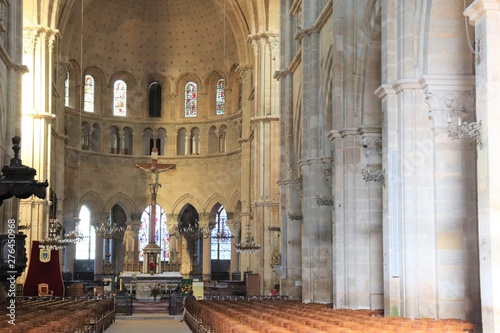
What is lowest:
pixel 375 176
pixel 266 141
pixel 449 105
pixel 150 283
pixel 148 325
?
pixel 148 325

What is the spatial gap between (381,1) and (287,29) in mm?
15954

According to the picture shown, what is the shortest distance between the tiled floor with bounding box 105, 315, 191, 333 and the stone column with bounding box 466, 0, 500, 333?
52.2ft

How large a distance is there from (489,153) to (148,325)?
2028 cm

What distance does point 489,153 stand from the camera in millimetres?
14133

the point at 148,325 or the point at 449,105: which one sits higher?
the point at 449,105

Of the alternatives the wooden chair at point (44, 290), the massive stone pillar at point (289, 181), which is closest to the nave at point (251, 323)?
the massive stone pillar at point (289, 181)

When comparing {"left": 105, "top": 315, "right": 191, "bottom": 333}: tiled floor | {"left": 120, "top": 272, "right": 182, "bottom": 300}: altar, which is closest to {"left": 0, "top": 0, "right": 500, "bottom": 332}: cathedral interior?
{"left": 120, "top": 272, "right": 182, "bottom": 300}: altar

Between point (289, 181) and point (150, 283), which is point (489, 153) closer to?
point (289, 181)

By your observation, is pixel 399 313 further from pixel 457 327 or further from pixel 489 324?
pixel 489 324

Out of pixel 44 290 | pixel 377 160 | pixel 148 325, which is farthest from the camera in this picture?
pixel 44 290

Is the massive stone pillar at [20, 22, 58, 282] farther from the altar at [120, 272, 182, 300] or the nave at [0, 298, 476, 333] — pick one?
the nave at [0, 298, 476, 333]

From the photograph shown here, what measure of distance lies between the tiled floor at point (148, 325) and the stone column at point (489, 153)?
52.2 ft

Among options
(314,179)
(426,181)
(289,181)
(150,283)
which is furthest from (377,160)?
(150,283)

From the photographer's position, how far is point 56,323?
682 inches
